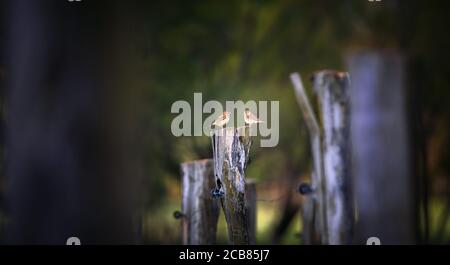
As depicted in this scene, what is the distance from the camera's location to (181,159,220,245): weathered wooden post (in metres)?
4.20

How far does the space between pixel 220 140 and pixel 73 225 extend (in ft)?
2.92

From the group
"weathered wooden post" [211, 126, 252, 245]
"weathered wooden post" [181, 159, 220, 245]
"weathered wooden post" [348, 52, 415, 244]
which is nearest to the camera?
"weathered wooden post" [211, 126, 252, 245]

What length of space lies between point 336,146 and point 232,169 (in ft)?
3.87

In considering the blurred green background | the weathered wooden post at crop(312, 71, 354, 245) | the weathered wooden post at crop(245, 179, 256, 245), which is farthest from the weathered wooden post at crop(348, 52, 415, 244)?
the blurred green background

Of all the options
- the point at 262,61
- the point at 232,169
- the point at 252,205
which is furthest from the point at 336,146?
the point at 262,61

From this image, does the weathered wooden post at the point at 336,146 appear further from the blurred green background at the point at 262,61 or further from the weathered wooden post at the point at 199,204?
the blurred green background at the point at 262,61

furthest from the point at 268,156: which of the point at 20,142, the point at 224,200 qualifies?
the point at 20,142

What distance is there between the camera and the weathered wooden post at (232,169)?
3.44m

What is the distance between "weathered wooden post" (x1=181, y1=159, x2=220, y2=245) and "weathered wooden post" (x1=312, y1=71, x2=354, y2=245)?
768 millimetres

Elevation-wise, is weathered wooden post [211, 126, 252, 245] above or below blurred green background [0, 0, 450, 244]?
below

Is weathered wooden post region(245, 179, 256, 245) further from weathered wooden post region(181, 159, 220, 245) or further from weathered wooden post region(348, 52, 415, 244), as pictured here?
weathered wooden post region(348, 52, 415, 244)

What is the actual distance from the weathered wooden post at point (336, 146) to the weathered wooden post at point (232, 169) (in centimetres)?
104

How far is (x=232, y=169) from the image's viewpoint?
3.44m

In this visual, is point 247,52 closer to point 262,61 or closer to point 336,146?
point 262,61
